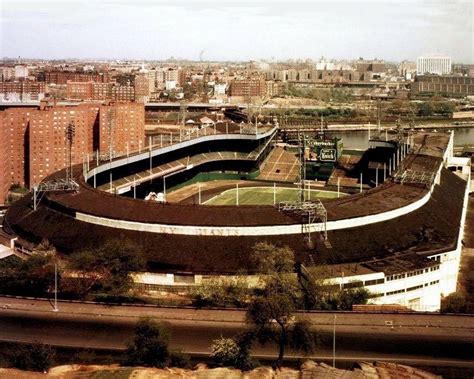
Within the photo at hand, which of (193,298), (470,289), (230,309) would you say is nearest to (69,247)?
(193,298)

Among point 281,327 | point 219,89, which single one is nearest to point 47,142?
point 281,327

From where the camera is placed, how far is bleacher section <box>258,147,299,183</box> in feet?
190

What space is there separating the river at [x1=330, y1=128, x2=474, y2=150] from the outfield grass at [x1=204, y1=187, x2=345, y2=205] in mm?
33420

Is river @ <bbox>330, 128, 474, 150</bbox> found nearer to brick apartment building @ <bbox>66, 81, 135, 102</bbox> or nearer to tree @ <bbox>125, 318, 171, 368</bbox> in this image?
brick apartment building @ <bbox>66, 81, 135, 102</bbox>

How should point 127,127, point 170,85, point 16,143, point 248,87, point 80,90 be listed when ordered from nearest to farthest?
point 16,143, point 127,127, point 80,90, point 248,87, point 170,85

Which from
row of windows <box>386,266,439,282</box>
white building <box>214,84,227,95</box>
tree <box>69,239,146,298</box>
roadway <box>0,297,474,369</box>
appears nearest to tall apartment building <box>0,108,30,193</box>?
tree <box>69,239,146,298</box>

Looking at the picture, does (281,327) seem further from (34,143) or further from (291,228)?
(34,143)

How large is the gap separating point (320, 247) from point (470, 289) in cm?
719

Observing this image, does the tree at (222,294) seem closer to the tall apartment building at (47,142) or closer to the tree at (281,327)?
the tree at (281,327)

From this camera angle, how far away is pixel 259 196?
49781mm

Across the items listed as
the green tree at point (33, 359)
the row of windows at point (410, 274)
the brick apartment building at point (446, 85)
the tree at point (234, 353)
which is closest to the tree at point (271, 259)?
the row of windows at point (410, 274)

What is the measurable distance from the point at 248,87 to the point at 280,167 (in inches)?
2895

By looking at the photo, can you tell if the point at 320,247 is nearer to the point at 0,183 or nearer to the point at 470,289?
the point at 470,289

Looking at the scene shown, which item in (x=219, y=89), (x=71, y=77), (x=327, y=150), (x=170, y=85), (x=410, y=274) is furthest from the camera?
(x=170, y=85)
